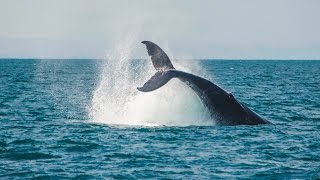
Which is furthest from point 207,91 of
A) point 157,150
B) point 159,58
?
point 157,150

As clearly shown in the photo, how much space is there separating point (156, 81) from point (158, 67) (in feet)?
2.26

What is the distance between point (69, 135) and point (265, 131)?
6256 millimetres

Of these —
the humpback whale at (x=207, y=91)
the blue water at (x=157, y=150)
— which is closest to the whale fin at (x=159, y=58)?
the humpback whale at (x=207, y=91)

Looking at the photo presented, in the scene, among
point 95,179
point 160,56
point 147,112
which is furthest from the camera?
point 147,112

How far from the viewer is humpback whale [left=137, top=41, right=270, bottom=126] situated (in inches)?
644

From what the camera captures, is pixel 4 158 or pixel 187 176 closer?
pixel 187 176

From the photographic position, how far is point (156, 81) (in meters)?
16.2

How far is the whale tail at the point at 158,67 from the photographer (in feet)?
52.8

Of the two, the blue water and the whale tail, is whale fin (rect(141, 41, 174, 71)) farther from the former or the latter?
the blue water

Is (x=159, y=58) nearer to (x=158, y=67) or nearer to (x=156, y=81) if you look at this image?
(x=158, y=67)

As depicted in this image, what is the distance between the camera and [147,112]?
2098 centimetres

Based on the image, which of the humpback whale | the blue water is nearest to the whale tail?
the humpback whale

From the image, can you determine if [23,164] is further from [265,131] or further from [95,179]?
[265,131]

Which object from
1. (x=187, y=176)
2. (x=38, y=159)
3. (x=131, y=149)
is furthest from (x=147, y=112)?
(x=187, y=176)
